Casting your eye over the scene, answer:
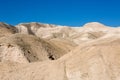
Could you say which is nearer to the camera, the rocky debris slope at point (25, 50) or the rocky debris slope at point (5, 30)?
the rocky debris slope at point (25, 50)

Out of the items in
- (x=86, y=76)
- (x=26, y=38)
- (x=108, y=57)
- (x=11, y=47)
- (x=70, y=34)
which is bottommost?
(x=86, y=76)

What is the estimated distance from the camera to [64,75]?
2262 centimetres

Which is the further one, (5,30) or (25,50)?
(5,30)

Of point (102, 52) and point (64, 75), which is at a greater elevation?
point (102, 52)

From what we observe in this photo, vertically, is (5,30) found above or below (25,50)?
above

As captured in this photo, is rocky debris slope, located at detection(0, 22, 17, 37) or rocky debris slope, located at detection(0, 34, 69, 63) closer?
rocky debris slope, located at detection(0, 34, 69, 63)

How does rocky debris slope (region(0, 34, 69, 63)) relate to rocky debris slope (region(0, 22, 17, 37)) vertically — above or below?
below

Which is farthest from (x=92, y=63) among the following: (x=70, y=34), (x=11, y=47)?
(x=70, y=34)

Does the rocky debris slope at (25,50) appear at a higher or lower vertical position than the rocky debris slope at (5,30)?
lower

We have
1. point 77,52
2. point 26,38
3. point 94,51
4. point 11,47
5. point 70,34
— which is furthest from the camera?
point 70,34

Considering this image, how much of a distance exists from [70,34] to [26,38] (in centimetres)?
8012

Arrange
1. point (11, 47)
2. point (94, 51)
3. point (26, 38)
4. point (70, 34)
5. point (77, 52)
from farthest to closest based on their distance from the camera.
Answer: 1. point (70, 34)
2. point (26, 38)
3. point (11, 47)
4. point (77, 52)
5. point (94, 51)

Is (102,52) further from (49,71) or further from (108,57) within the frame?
(49,71)

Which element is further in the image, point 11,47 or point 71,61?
point 11,47
